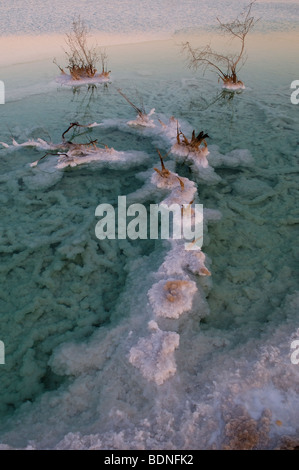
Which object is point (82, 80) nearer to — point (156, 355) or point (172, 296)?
point (172, 296)

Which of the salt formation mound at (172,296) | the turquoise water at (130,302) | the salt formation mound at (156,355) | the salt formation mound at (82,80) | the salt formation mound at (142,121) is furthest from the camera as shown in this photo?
the salt formation mound at (82,80)

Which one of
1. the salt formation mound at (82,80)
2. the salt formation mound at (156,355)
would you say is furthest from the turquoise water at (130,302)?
the salt formation mound at (82,80)

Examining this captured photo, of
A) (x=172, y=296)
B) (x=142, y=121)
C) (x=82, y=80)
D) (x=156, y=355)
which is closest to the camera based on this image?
(x=156, y=355)

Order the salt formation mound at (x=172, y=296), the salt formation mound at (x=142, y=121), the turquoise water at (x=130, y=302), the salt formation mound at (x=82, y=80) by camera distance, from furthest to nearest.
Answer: the salt formation mound at (x=82, y=80)
the salt formation mound at (x=142, y=121)
the salt formation mound at (x=172, y=296)
the turquoise water at (x=130, y=302)

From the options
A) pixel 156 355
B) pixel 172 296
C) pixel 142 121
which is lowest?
pixel 156 355

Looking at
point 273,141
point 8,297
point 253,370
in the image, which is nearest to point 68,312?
point 8,297

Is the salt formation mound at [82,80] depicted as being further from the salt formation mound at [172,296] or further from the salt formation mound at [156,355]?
the salt formation mound at [156,355]

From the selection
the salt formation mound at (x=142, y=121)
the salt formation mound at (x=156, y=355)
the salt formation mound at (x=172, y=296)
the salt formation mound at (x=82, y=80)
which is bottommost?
the salt formation mound at (x=156, y=355)

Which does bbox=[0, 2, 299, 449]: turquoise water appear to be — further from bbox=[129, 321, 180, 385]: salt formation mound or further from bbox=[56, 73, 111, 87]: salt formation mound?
bbox=[56, 73, 111, 87]: salt formation mound

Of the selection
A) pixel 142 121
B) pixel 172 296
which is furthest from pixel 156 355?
pixel 142 121

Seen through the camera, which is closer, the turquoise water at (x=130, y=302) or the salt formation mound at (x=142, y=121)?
the turquoise water at (x=130, y=302)
